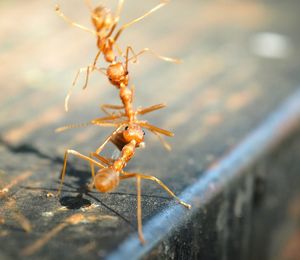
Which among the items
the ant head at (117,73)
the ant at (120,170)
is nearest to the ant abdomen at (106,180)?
the ant at (120,170)

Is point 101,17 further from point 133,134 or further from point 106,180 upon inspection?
point 106,180

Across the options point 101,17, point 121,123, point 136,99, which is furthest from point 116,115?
point 136,99

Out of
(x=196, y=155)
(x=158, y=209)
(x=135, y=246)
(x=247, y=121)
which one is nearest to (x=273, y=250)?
(x=247, y=121)

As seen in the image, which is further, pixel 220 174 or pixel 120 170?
pixel 220 174

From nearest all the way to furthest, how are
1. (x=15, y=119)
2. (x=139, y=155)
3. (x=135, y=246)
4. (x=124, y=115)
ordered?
(x=135, y=246) < (x=124, y=115) < (x=139, y=155) < (x=15, y=119)

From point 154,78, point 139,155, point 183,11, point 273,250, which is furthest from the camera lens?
point 183,11

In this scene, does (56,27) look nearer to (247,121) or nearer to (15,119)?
(15,119)
